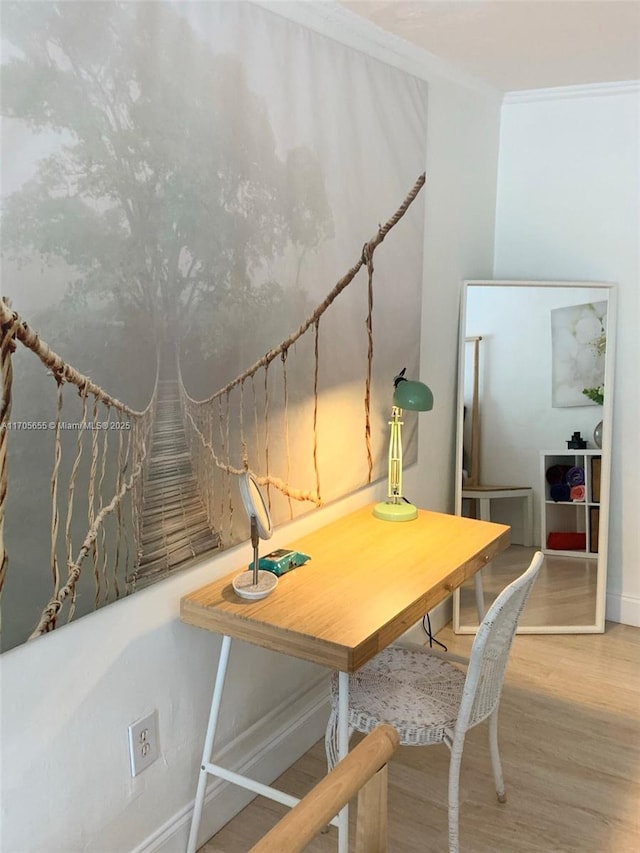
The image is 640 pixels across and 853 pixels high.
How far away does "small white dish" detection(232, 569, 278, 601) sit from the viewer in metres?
1.90

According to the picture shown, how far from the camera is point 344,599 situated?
1919 mm

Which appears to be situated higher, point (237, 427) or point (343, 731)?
point (237, 427)

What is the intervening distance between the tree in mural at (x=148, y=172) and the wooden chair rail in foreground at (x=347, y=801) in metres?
1.01

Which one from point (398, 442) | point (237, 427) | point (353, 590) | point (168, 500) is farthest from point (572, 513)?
point (168, 500)

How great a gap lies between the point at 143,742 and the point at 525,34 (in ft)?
7.55

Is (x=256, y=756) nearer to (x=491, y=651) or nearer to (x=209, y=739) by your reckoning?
(x=209, y=739)

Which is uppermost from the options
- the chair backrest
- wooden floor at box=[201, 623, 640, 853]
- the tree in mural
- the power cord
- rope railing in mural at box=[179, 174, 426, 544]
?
the tree in mural

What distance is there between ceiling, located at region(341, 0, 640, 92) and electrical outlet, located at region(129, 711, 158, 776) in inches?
76.0

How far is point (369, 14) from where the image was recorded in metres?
2.29

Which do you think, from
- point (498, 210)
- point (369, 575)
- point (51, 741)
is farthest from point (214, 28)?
point (498, 210)

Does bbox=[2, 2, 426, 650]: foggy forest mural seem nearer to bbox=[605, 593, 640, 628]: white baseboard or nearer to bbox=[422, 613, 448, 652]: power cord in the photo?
bbox=[422, 613, 448, 652]: power cord

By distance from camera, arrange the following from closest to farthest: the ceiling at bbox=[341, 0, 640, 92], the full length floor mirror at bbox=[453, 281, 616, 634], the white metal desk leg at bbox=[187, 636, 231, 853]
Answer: the white metal desk leg at bbox=[187, 636, 231, 853] < the ceiling at bbox=[341, 0, 640, 92] < the full length floor mirror at bbox=[453, 281, 616, 634]

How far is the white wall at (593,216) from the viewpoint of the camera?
3.19m

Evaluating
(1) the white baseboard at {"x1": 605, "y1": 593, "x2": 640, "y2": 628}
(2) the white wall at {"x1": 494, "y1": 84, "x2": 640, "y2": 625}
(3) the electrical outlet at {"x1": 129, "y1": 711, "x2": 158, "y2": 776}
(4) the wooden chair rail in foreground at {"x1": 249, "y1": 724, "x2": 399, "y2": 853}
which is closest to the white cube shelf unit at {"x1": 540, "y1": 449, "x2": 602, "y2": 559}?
(2) the white wall at {"x1": 494, "y1": 84, "x2": 640, "y2": 625}
